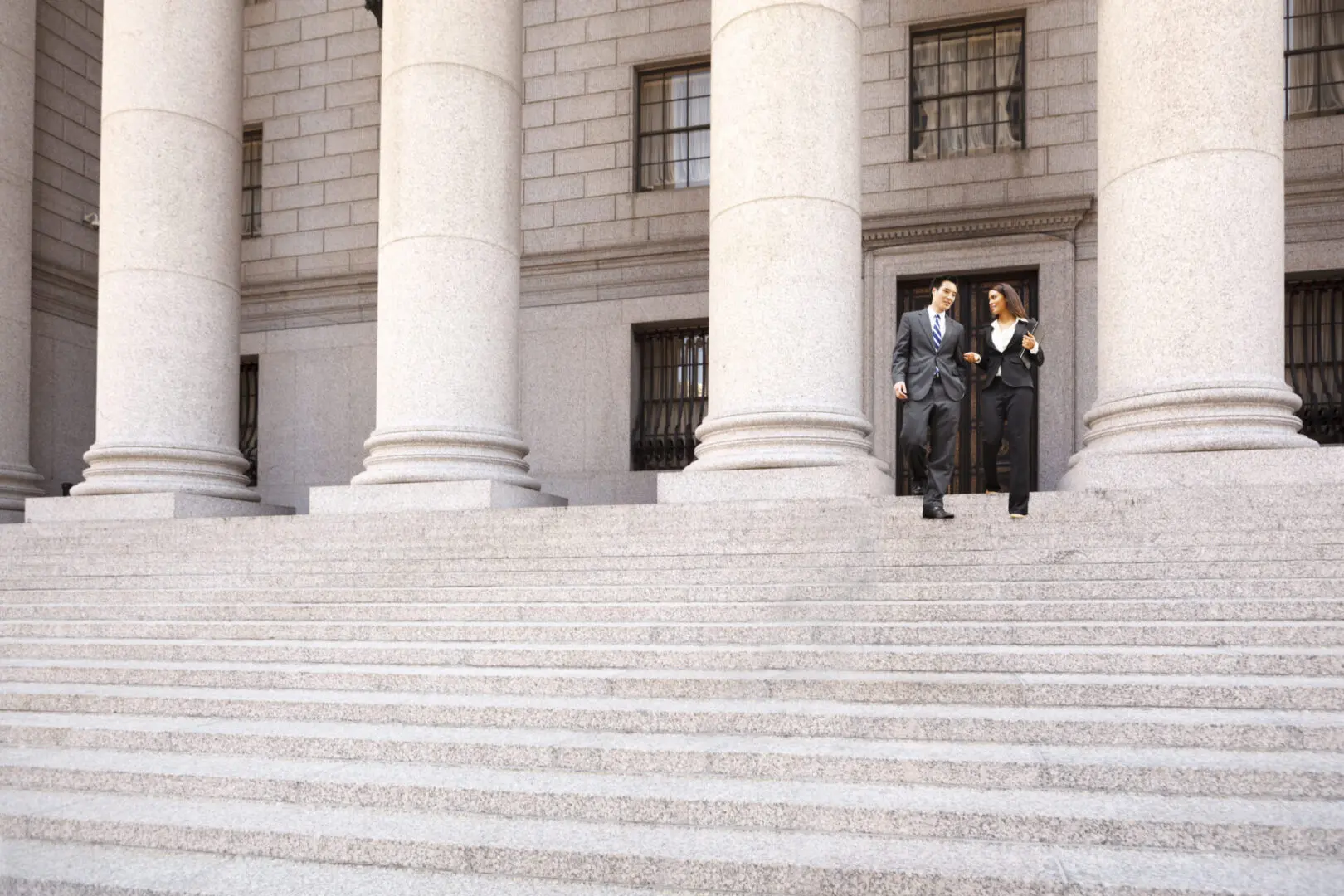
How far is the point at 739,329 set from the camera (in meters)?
12.2

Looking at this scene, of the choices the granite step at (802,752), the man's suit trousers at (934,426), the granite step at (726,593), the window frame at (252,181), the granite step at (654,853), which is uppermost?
the window frame at (252,181)

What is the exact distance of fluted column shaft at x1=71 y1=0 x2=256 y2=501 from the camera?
48.8 ft

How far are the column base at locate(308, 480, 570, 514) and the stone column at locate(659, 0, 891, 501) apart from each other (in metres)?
2.26

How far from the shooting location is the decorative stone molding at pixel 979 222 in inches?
716

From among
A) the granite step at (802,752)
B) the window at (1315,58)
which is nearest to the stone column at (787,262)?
the granite step at (802,752)

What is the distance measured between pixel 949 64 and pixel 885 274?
13.2ft

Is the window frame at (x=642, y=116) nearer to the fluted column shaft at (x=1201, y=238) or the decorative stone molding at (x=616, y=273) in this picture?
the decorative stone molding at (x=616, y=273)

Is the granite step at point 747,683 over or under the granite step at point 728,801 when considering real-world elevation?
over

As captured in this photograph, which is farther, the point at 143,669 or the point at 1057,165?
the point at 1057,165

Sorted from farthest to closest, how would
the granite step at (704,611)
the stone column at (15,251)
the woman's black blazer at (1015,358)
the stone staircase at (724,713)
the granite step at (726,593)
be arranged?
the stone column at (15,251) → the woman's black blazer at (1015,358) → the granite step at (726,593) → the granite step at (704,611) → the stone staircase at (724,713)

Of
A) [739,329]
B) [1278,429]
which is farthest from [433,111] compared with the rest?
[1278,429]

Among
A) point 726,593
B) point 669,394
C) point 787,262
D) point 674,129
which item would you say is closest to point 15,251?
point 669,394

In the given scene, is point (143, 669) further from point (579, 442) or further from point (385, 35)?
point (579, 442)

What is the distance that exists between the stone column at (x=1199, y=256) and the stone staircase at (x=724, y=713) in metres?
1.40
